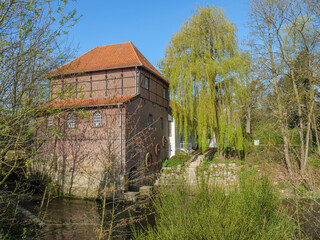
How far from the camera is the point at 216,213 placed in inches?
129

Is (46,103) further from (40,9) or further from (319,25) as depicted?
(319,25)

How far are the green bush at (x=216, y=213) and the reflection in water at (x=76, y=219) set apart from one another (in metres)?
2.02

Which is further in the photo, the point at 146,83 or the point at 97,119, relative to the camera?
the point at 146,83

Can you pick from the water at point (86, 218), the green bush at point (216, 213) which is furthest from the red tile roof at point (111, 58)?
the green bush at point (216, 213)

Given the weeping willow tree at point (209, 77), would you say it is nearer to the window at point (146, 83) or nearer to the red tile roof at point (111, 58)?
the window at point (146, 83)

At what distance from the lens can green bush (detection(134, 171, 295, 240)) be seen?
330 cm

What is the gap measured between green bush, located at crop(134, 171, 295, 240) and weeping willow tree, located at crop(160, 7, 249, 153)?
41.4ft

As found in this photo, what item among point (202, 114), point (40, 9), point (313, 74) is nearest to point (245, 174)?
point (40, 9)

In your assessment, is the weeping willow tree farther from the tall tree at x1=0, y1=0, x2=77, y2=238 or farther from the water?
the tall tree at x1=0, y1=0, x2=77, y2=238

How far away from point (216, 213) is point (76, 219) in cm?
957

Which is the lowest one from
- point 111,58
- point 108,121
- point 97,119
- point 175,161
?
point 175,161

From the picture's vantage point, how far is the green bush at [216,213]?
130 inches

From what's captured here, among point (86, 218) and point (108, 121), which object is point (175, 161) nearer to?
point (108, 121)

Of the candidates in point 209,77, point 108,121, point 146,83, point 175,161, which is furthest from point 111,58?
point 175,161
